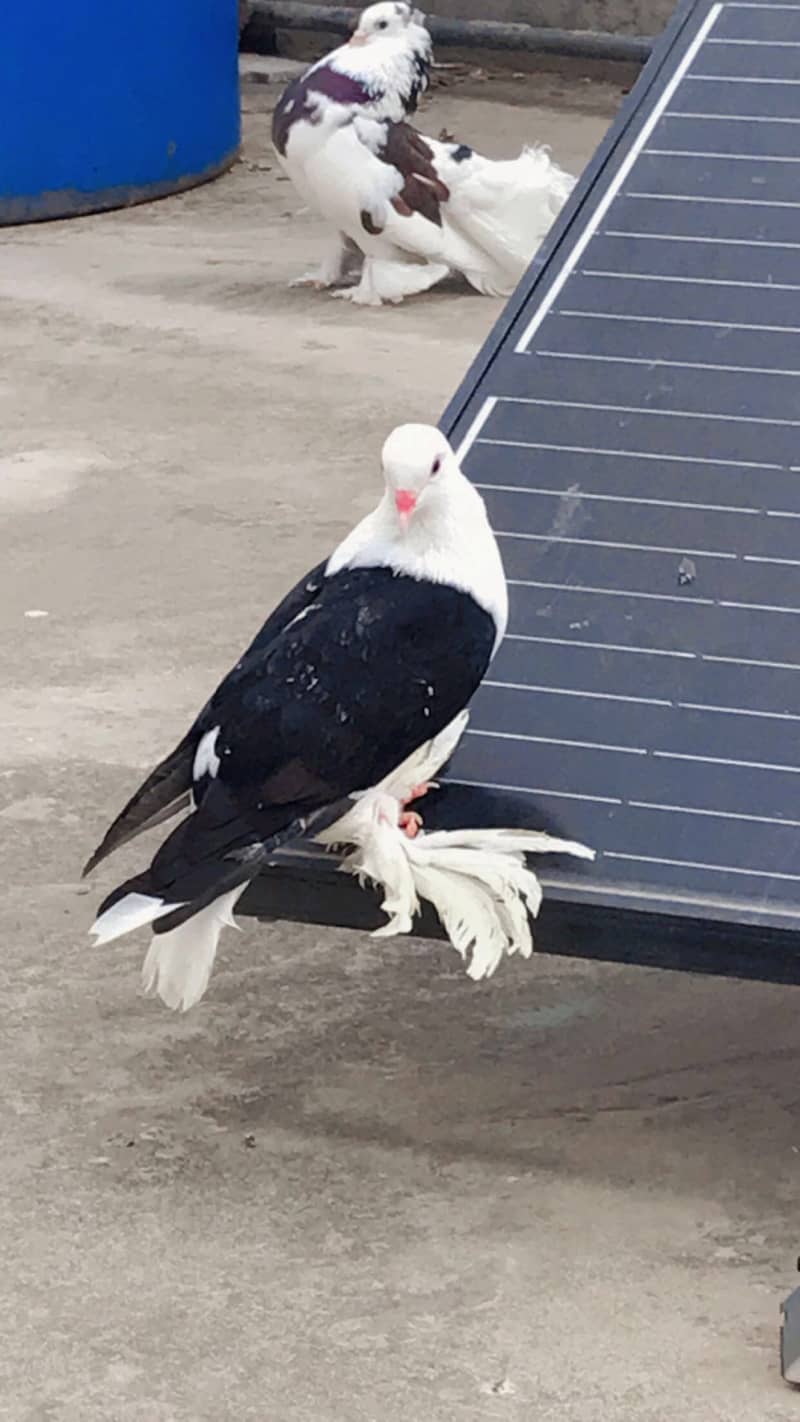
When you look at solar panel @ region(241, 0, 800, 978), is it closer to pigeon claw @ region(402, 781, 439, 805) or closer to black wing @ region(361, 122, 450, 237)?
pigeon claw @ region(402, 781, 439, 805)

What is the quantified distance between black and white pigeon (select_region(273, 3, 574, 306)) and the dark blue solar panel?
3019mm

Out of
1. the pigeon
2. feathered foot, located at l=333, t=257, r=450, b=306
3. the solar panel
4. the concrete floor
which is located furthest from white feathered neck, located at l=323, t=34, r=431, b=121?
the solar panel

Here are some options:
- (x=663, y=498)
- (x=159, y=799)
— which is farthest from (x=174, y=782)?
(x=663, y=498)

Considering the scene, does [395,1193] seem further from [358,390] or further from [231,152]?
[231,152]

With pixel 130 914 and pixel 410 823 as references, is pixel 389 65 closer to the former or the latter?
pixel 410 823

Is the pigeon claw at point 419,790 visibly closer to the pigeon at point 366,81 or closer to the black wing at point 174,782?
the black wing at point 174,782

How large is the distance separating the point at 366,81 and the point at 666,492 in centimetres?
402

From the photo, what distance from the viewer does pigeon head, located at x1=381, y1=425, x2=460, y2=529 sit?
9.54 feet

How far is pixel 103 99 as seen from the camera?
860cm

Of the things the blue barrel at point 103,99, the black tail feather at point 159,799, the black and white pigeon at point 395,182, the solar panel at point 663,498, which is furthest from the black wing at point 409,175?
the black tail feather at point 159,799

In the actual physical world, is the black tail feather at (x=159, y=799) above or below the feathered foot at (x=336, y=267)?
above

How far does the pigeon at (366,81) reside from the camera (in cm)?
698

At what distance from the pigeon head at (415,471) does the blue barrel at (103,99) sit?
584 centimetres

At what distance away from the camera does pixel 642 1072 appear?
3266 mm
